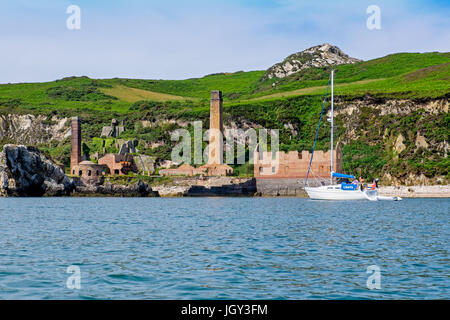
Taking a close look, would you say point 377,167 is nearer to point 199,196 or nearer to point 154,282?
point 199,196

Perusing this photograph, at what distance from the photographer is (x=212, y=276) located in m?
16.6

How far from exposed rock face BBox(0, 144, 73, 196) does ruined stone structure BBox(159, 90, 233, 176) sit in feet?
55.4

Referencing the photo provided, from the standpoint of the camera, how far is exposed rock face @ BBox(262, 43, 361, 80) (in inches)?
6929

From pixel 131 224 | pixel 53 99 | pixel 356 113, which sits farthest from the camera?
pixel 53 99

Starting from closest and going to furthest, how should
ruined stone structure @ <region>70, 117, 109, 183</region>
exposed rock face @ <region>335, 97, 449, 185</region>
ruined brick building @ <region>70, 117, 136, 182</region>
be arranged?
exposed rock face @ <region>335, 97, 449, 185</region> < ruined stone structure @ <region>70, 117, 109, 183</region> < ruined brick building @ <region>70, 117, 136, 182</region>

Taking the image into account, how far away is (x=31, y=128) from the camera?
13450 centimetres

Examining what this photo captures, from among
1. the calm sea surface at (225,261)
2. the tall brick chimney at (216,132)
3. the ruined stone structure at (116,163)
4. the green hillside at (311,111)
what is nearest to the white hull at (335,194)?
the green hillside at (311,111)

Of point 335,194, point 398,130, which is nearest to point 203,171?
point 398,130

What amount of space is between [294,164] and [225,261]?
2782 inches

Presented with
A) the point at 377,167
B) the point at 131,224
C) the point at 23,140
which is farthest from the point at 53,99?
the point at 131,224

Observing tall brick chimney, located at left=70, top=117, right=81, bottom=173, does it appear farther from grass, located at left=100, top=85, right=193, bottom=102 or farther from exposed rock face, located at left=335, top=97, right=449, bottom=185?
grass, located at left=100, top=85, right=193, bottom=102

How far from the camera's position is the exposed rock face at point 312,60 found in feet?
577

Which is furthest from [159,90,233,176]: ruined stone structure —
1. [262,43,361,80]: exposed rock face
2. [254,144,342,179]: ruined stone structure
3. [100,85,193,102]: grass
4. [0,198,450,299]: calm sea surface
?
[100,85,193,102]: grass
